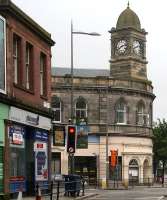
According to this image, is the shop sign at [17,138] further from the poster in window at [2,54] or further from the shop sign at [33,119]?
the poster in window at [2,54]

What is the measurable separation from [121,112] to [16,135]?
42284mm

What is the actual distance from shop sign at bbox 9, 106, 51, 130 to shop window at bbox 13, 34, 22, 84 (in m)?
1.58

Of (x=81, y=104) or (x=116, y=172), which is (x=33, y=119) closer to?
(x=81, y=104)

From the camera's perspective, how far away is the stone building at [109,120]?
7125 centimetres

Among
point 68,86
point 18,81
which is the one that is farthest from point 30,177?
A: point 68,86

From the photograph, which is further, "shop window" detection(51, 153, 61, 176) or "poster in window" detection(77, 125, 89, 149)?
"shop window" detection(51, 153, 61, 176)

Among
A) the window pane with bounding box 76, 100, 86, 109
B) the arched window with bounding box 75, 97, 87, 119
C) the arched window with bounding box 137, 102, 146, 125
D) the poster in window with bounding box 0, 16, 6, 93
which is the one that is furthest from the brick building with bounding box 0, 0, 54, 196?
the arched window with bounding box 137, 102, 146, 125

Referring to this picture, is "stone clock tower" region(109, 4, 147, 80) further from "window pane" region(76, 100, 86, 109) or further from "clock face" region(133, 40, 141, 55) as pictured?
"window pane" region(76, 100, 86, 109)

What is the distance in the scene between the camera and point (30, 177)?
34250mm

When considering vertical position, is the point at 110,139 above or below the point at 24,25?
below

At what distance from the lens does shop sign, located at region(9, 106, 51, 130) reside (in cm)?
3044

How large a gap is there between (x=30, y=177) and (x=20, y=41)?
6817mm

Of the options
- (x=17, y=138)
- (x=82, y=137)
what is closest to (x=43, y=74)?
(x=82, y=137)

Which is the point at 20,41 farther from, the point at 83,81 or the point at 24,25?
the point at 83,81
